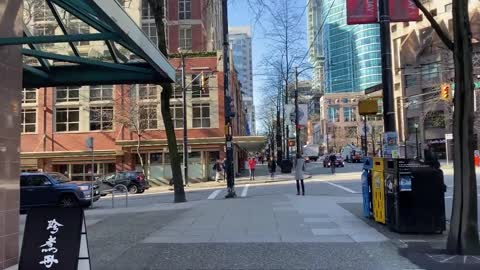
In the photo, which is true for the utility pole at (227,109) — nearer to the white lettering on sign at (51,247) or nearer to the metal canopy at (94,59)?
the metal canopy at (94,59)

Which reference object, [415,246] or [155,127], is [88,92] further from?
[415,246]

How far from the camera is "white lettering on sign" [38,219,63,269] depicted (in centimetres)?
595

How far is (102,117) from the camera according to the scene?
44250mm

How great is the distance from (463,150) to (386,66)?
162 inches

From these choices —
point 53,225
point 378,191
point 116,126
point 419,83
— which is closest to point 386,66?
point 378,191

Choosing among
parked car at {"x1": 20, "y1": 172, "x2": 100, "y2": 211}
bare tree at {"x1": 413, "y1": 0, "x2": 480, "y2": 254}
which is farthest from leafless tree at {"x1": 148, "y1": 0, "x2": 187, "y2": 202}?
bare tree at {"x1": 413, "y1": 0, "x2": 480, "y2": 254}

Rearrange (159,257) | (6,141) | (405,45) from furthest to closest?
(405,45)
(159,257)
(6,141)

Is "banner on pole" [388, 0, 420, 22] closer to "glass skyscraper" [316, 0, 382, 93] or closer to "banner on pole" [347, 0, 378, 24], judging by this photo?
"banner on pole" [347, 0, 378, 24]

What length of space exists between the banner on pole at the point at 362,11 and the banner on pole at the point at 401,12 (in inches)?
16.7

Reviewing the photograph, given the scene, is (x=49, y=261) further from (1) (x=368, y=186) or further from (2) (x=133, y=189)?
(2) (x=133, y=189)

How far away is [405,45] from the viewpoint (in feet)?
315

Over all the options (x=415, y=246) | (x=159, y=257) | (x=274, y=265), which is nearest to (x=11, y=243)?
(x=159, y=257)

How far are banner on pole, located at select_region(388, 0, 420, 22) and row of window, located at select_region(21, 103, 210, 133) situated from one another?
107 feet

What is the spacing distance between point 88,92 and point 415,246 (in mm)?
39557
